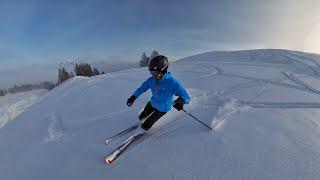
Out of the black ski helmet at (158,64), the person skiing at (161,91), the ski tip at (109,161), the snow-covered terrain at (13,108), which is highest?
the black ski helmet at (158,64)

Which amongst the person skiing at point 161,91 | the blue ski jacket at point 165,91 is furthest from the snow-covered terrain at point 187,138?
the blue ski jacket at point 165,91

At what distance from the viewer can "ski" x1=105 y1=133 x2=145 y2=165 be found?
6.09m

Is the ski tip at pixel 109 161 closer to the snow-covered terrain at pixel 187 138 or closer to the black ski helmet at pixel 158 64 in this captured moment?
the snow-covered terrain at pixel 187 138

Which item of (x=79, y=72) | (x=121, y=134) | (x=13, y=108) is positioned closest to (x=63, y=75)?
(x=79, y=72)

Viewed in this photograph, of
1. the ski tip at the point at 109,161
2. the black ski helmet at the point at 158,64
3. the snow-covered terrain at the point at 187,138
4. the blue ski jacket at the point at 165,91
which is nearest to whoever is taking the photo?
the snow-covered terrain at the point at 187,138

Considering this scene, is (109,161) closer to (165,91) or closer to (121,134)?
(121,134)

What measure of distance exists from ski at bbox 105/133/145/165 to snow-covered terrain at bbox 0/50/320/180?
5.4 inches

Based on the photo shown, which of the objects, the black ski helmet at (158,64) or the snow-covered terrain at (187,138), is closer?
the snow-covered terrain at (187,138)

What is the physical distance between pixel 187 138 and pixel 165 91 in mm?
1174

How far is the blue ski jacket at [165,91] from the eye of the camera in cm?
648

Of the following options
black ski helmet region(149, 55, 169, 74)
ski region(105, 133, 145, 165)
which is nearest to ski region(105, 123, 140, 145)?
ski region(105, 133, 145, 165)

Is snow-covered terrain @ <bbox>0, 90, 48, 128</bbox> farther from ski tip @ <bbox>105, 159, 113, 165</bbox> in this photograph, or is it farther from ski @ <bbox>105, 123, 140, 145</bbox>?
ski tip @ <bbox>105, 159, 113, 165</bbox>

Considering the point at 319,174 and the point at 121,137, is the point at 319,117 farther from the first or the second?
the point at 121,137

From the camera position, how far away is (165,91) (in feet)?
21.7
